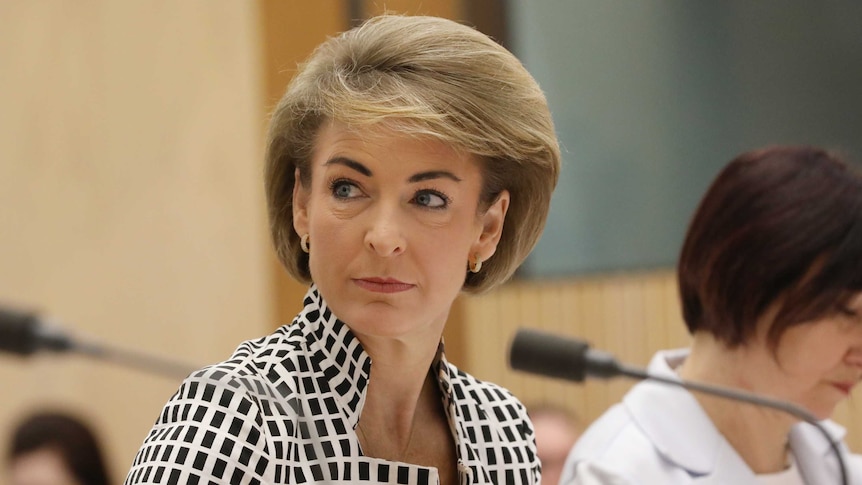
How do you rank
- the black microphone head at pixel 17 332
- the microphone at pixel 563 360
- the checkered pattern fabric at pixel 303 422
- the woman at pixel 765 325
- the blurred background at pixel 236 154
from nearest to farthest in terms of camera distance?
the black microphone head at pixel 17 332, the checkered pattern fabric at pixel 303 422, the microphone at pixel 563 360, the woman at pixel 765 325, the blurred background at pixel 236 154

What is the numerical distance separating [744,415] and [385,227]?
3.33 ft

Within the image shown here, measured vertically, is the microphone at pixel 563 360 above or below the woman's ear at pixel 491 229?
below

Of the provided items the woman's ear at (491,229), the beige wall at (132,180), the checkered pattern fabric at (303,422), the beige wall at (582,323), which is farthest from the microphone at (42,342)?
the beige wall at (132,180)

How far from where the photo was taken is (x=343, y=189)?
1691mm

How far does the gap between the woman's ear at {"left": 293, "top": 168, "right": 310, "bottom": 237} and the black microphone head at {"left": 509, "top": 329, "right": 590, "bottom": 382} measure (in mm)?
381

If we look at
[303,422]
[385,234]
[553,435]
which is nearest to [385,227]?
[385,234]

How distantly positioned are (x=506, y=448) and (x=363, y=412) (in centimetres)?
28

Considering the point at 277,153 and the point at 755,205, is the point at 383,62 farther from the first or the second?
the point at 755,205

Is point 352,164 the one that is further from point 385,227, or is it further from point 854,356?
point 854,356

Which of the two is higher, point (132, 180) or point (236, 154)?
point (236, 154)

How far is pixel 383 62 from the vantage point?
1749mm

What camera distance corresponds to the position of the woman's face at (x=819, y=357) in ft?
7.57

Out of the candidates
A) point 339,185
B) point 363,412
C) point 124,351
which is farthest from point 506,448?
point 124,351

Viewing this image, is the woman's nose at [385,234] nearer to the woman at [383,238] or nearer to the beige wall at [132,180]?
the woman at [383,238]
